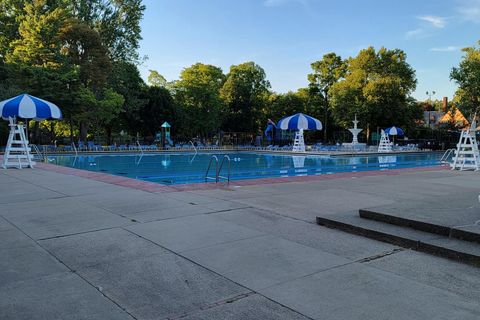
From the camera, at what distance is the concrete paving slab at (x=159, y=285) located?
11.1ft

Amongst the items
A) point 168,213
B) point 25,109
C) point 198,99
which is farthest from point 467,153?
point 198,99

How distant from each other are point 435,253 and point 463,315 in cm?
172

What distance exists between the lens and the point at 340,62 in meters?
50.2

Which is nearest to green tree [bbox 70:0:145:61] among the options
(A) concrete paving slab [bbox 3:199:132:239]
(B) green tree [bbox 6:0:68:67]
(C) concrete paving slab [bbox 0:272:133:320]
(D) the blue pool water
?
(B) green tree [bbox 6:0:68:67]

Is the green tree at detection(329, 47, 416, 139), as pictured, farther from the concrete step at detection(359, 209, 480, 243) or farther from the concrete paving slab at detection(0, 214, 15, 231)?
the concrete paving slab at detection(0, 214, 15, 231)

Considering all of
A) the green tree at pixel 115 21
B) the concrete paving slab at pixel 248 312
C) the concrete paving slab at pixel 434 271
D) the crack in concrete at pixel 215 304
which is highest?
the green tree at pixel 115 21

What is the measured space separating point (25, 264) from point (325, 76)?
4911 cm

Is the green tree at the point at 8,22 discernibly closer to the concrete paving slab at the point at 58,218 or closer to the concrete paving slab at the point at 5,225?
the concrete paving slab at the point at 58,218

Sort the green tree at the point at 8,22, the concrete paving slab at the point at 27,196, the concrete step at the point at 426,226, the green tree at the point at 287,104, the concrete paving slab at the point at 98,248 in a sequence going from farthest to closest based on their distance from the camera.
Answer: the green tree at the point at 287,104 < the green tree at the point at 8,22 < the concrete paving slab at the point at 27,196 < the concrete step at the point at 426,226 < the concrete paving slab at the point at 98,248

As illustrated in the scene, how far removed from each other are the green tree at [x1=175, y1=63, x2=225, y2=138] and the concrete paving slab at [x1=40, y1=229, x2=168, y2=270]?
123 feet

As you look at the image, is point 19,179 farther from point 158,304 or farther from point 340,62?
point 340,62

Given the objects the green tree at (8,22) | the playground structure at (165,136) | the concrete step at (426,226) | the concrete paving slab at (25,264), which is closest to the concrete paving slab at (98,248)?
the concrete paving slab at (25,264)

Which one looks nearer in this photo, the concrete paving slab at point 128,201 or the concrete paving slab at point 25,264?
the concrete paving slab at point 25,264

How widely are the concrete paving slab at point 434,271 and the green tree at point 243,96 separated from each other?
41854 millimetres
